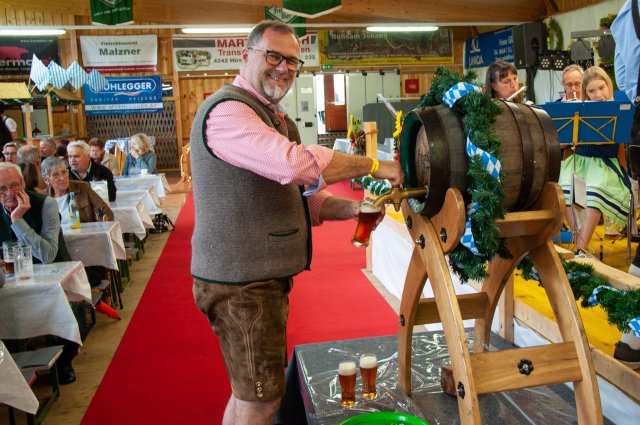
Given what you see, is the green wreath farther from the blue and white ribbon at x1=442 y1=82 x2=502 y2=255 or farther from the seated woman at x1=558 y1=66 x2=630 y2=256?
the blue and white ribbon at x1=442 y1=82 x2=502 y2=255

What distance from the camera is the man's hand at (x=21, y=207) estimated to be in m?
3.35

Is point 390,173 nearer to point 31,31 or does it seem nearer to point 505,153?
point 505,153

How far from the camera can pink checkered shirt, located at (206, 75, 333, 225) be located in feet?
5.16

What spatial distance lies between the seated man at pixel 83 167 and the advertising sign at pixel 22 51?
8.76 m

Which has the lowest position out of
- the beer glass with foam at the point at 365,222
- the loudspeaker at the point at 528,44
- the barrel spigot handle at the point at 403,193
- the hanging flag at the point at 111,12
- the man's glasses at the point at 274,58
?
the beer glass with foam at the point at 365,222

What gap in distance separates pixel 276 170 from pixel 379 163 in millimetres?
313

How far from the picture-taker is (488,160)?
154 centimetres

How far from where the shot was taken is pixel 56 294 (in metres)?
3.03

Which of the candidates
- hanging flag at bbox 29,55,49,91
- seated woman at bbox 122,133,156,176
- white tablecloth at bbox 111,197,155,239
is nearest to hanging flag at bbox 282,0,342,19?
seated woman at bbox 122,133,156,176

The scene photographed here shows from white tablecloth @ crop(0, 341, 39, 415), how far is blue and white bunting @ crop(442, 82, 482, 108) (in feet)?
6.07

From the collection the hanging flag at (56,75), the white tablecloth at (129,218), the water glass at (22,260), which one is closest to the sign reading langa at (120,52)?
the hanging flag at (56,75)

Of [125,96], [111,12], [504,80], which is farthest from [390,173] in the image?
[125,96]

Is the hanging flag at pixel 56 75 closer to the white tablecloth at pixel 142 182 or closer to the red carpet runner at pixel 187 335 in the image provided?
the white tablecloth at pixel 142 182

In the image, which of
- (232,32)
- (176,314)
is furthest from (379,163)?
(232,32)
